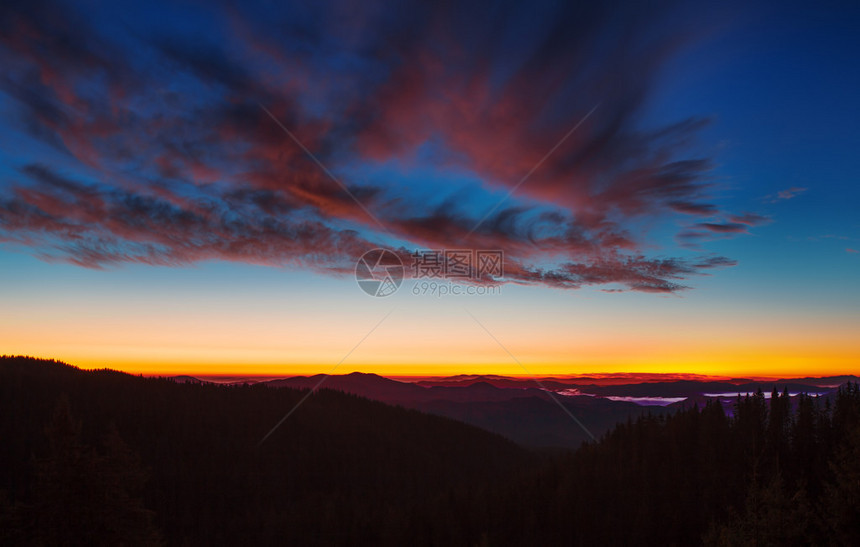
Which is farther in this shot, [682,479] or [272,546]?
[272,546]

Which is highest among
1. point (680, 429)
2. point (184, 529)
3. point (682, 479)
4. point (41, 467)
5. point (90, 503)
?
point (41, 467)

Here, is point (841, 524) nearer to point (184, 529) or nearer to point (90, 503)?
→ point (90, 503)

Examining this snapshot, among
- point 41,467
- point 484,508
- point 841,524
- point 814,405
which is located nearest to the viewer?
point 41,467

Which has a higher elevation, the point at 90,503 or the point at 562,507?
the point at 90,503

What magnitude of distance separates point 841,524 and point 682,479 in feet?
263

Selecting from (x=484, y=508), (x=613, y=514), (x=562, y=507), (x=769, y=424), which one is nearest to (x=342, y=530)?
(x=484, y=508)

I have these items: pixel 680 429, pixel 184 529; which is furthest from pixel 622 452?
pixel 184 529

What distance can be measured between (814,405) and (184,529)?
190 metres

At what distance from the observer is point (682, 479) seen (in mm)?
104625

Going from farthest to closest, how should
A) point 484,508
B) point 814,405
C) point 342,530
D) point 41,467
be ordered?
point 342,530 < point 484,508 < point 814,405 < point 41,467

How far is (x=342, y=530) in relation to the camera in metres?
123

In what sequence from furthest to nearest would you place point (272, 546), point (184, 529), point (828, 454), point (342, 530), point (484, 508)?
1. point (184, 529)
2. point (272, 546)
3. point (342, 530)
4. point (484, 508)
5. point (828, 454)

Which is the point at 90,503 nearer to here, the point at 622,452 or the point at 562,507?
the point at 562,507

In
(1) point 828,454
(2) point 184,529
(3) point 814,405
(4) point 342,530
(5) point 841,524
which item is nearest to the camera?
(5) point 841,524
